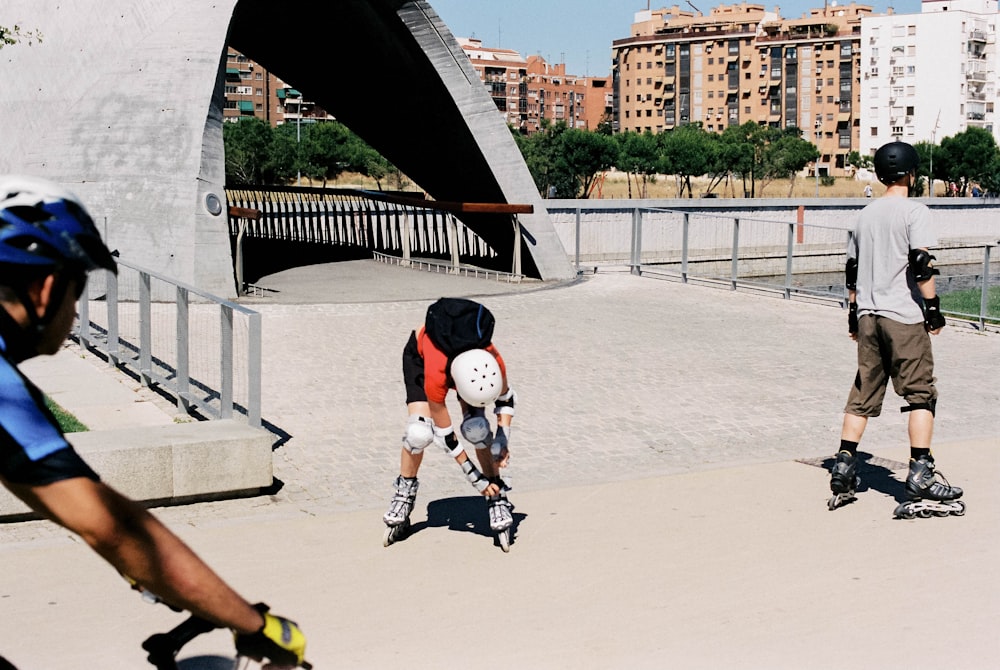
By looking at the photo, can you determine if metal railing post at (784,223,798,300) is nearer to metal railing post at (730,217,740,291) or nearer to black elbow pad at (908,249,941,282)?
metal railing post at (730,217,740,291)

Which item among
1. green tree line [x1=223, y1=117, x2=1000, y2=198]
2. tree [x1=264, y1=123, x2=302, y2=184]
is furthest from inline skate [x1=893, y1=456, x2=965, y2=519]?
tree [x1=264, y1=123, x2=302, y2=184]

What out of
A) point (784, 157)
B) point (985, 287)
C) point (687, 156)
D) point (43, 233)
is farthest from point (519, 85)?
point (43, 233)

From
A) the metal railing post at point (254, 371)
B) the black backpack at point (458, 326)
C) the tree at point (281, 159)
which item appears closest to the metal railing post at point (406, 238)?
the metal railing post at point (254, 371)

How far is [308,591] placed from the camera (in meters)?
5.76

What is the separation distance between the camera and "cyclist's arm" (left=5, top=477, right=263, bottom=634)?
6.87ft

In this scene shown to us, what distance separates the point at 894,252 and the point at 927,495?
1.38 m

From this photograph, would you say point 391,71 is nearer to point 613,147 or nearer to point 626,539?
point 626,539

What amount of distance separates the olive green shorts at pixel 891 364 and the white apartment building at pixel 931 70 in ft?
419

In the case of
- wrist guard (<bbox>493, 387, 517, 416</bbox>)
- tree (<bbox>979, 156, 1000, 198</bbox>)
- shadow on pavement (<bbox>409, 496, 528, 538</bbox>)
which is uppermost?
tree (<bbox>979, 156, 1000, 198</bbox>)

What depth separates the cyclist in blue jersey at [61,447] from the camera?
6.82ft

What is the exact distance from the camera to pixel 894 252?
23.5 ft

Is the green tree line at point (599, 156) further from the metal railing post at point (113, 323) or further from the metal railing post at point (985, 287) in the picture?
the metal railing post at point (113, 323)

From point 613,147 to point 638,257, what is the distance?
2490 inches

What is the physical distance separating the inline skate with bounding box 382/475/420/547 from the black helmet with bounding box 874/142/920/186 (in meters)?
3.24
